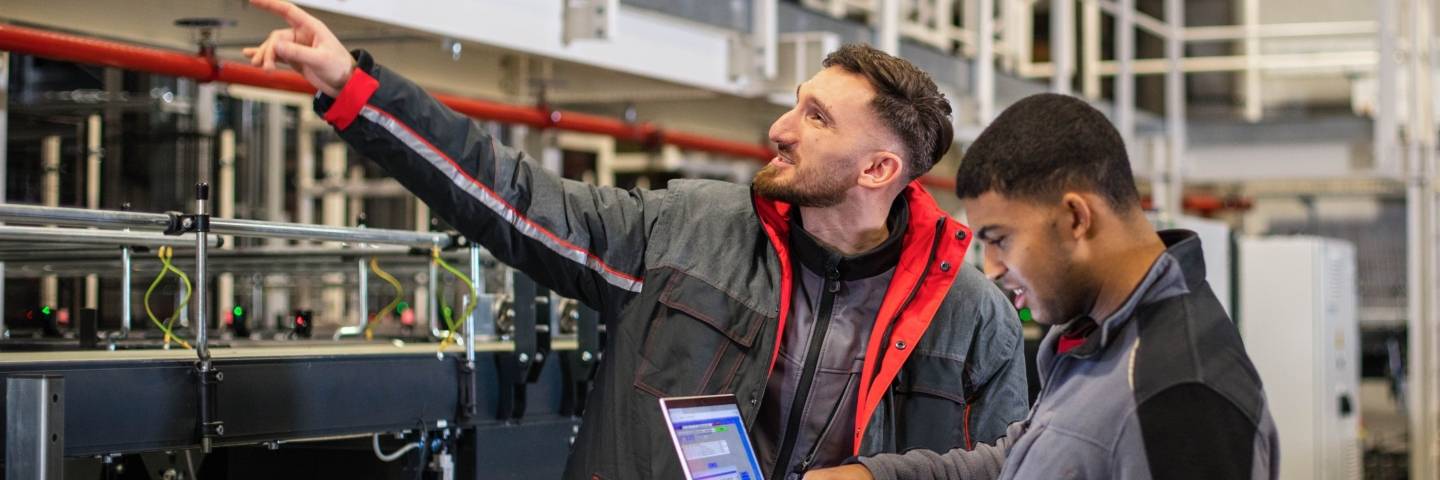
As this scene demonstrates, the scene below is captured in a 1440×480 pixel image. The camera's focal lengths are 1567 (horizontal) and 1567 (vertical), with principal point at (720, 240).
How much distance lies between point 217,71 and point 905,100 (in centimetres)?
264

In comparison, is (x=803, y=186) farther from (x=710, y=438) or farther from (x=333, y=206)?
(x=333, y=206)

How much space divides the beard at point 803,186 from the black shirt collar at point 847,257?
0.19ft

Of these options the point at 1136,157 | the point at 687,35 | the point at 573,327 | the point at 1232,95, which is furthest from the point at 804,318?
the point at 1232,95

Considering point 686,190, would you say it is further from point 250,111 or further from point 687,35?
point 250,111

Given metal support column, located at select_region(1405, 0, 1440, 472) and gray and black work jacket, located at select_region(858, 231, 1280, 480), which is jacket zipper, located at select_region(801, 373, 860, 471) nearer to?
gray and black work jacket, located at select_region(858, 231, 1280, 480)

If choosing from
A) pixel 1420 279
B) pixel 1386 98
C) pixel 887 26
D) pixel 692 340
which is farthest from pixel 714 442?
pixel 1420 279

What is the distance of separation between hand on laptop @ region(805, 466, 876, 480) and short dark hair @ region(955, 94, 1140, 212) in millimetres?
563

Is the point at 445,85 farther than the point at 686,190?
Yes

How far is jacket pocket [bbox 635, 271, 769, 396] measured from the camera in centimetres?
236

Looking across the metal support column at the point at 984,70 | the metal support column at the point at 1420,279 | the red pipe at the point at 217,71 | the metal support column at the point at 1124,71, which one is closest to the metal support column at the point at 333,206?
the red pipe at the point at 217,71

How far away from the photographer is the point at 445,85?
6.38 metres

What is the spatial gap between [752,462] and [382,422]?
1364mm

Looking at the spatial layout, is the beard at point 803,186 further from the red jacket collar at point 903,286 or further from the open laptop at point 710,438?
the open laptop at point 710,438

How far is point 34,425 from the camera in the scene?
2430 mm
